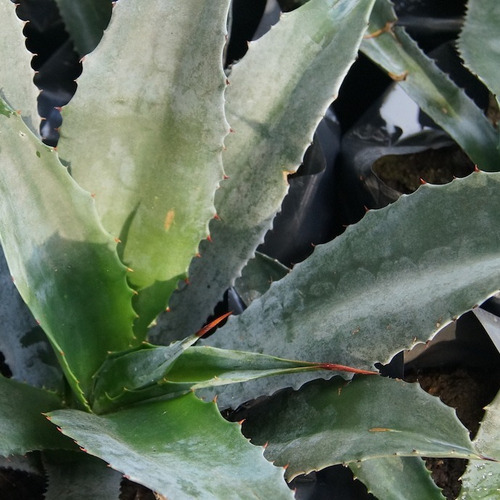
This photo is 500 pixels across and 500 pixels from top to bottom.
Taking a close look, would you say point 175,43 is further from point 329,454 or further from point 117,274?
point 329,454

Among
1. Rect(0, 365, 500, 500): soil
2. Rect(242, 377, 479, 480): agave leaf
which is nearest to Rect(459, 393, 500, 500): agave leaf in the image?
Rect(0, 365, 500, 500): soil

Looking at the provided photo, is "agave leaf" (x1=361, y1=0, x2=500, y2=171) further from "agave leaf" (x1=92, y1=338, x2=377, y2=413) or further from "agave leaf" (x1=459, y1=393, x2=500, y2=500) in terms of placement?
"agave leaf" (x1=92, y1=338, x2=377, y2=413)

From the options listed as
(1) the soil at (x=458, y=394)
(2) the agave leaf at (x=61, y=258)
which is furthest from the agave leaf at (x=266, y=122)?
(1) the soil at (x=458, y=394)

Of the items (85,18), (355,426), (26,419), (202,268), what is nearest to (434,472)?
(355,426)

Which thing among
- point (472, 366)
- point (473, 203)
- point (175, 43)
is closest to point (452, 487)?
point (472, 366)

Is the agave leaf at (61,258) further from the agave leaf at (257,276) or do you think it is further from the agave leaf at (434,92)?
the agave leaf at (434,92)

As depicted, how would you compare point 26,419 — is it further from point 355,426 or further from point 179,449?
point 355,426
